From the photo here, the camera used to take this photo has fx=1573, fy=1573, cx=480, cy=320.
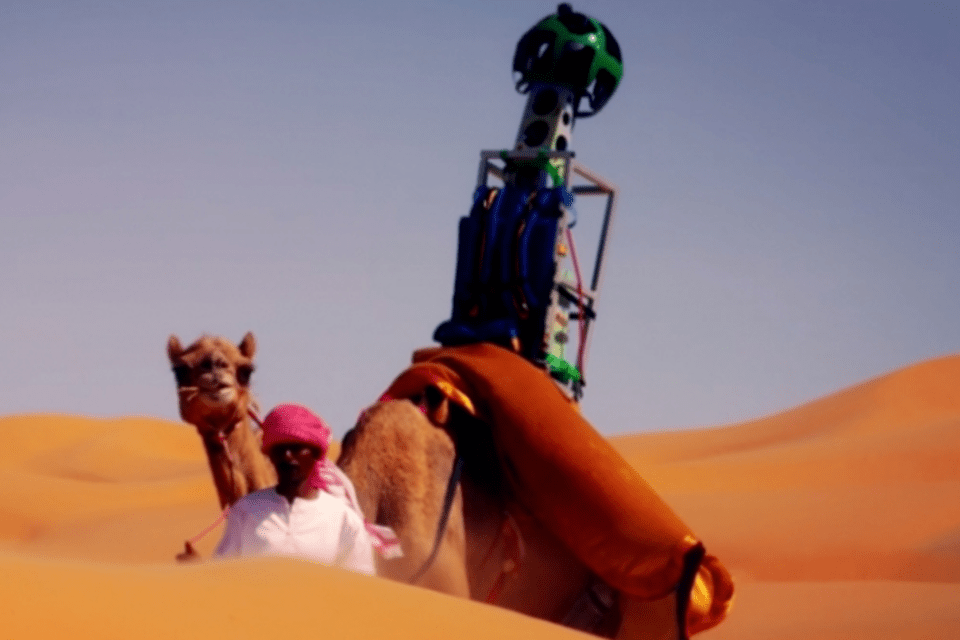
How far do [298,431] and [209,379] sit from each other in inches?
26.3

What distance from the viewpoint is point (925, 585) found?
52.4 ft

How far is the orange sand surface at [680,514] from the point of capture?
13.9ft

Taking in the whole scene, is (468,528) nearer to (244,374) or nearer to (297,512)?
(244,374)

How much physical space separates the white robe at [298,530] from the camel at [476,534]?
722 millimetres

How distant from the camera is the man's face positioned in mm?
6070

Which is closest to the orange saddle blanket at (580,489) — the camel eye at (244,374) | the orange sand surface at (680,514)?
the camel eye at (244,374)

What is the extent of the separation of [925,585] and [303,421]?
11.4 meters

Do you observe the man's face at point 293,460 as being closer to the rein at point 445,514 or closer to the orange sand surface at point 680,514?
the orange sand surface at point 680,514

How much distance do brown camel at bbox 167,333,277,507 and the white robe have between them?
0.54 metres

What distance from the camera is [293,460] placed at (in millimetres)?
6070

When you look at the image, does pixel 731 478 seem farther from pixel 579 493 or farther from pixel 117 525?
pixel 579 493

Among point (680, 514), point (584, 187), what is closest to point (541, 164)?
point (584, 187)

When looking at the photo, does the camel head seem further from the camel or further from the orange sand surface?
the orange sand surface

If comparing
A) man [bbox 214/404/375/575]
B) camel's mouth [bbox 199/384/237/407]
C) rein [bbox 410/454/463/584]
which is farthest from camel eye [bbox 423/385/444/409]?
man [bbox 214/404/375/575]
